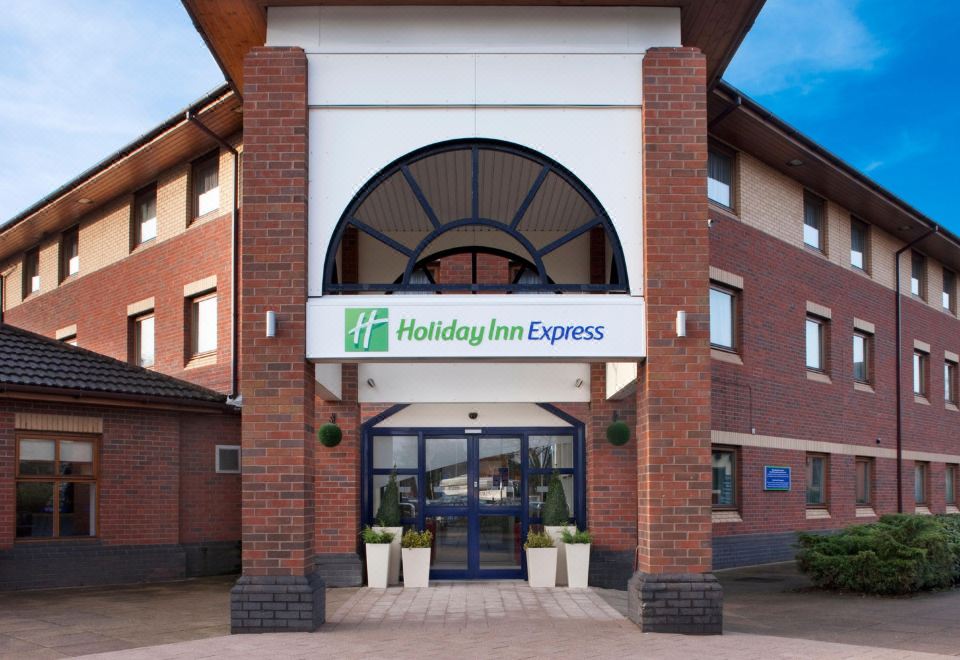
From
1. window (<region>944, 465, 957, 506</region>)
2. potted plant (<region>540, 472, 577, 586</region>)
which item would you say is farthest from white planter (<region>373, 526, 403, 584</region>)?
window (<region>944, 465, 957, 506</region>)

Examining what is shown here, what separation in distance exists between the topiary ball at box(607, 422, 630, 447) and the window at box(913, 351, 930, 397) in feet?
46.0

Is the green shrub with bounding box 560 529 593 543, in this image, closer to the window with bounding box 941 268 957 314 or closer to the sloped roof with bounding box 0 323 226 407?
the sloped roof with bounding box 0 323 226 407

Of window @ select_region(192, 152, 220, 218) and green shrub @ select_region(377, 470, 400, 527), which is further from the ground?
window @ select_region(192, 152, 220, 218)

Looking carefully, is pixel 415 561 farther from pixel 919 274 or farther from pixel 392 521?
pixel 919 274

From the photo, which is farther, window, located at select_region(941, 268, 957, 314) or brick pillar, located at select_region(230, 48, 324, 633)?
window, located at select_region(941, 268, 957, 314)

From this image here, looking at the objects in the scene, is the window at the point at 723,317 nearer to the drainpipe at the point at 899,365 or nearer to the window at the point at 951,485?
the drainpipe at the point at 899,365

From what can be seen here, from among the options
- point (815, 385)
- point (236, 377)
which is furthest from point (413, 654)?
point (815, 385)

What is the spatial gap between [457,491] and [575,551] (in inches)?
83.7

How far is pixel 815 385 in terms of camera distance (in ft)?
67.2

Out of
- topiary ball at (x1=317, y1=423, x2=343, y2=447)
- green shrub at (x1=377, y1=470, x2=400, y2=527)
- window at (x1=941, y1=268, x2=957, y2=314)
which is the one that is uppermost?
window at (x1=941, y1=268, x2=957, y2=314)

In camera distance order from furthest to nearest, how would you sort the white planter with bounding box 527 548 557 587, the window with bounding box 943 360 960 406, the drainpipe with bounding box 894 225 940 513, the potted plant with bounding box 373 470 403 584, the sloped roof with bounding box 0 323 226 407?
1. the window with bounding box 943 360 960 406
2. the drainpipe with bounding box 894 225 940 513
3. the potted plant with bounding box 373 470 403 584
4. the white planter with bounding box 527 548 557 587
5. the sloped roof with bounding box 0 323 226 407

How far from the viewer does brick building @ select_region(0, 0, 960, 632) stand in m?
10.6

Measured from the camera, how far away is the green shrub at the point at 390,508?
49.5 ft

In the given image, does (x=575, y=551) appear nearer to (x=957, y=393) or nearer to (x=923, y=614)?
(x=923, y=614)
